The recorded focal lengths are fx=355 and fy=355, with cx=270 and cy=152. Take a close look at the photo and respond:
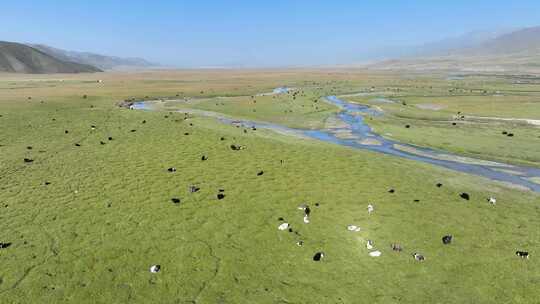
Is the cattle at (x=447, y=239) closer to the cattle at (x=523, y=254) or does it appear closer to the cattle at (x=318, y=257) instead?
the cattle at (x=523, y=254)

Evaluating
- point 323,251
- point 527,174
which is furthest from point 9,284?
point 527,174

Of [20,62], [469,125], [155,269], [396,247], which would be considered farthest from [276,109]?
[20,62]

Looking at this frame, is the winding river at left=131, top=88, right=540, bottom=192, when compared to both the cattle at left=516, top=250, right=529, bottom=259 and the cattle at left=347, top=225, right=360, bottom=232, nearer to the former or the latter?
the cattle at left=516, top=250, right=529, bottom=259

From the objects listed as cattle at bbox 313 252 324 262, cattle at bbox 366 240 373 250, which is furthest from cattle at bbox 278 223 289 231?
cattle at bbox 366 240 373 250

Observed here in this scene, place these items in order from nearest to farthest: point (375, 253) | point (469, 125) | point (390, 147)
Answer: point (375, 253)
point (390, 147)
point (469, 125)

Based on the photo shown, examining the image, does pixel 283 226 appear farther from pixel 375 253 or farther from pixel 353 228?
pixel 375 253

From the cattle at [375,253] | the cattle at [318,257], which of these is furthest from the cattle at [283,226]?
the cattle at [375,253]
